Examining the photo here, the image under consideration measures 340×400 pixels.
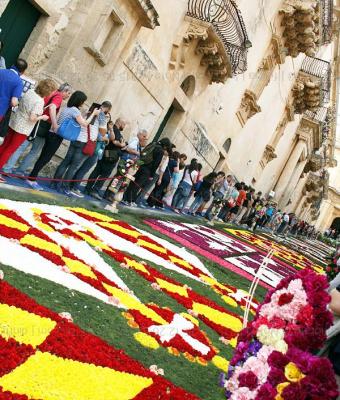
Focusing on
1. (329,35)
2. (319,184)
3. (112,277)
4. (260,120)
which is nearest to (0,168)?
(112,277)

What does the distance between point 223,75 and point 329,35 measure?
16348 millimetres

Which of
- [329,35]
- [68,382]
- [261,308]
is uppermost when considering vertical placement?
[329,35]

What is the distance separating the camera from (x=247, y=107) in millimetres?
22578

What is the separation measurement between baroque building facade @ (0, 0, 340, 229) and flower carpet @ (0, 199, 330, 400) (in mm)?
3797

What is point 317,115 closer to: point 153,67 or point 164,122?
point 164,122

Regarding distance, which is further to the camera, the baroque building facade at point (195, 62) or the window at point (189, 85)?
the window at point (189, 85)

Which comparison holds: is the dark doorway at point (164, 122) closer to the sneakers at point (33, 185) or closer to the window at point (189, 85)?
the window at point (189, 85)

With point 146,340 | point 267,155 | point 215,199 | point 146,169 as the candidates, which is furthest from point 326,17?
point 146,340

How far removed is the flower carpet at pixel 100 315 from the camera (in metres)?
2.59

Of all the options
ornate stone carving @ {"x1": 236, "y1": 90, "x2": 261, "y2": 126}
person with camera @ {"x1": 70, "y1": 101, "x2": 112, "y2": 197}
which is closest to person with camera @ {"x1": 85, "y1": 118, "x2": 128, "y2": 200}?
person with camera @ {"x1": 70, "y1": 101, "x2": 112, "y2": 197}

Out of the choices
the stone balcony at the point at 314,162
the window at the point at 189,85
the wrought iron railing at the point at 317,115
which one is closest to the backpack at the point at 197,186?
the window at the point at 189,85

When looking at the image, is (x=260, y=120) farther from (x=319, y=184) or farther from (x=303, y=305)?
(x=319, y=184)

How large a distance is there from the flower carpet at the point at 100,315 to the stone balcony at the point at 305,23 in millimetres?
19222

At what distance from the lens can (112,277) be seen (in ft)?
15.4
